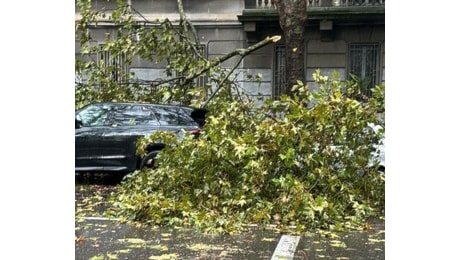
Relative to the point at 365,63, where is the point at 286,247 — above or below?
below

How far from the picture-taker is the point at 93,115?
10.2 meters

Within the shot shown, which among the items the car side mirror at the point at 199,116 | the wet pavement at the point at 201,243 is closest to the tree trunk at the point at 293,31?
the car side mirror at the point at 199,116

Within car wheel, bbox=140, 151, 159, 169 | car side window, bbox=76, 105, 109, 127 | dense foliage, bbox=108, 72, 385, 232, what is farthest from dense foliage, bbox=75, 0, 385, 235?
car side window, bbox=76, 105, 109, 127

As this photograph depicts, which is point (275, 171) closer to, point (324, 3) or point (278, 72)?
point (278, 72)

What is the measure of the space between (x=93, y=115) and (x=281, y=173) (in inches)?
175

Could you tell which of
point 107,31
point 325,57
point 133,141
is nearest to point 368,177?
point 133,141

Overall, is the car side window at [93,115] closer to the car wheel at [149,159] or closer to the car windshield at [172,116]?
the car windshield at [172,116]

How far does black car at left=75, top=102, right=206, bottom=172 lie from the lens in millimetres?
9961

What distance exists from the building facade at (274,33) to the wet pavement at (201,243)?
9848 mm

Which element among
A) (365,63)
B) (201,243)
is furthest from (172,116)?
(365,63)

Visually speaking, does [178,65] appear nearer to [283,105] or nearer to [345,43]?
[283,105]

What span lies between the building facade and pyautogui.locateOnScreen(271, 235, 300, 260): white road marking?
1005cm

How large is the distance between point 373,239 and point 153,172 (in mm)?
3454

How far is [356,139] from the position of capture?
770 centimetres
